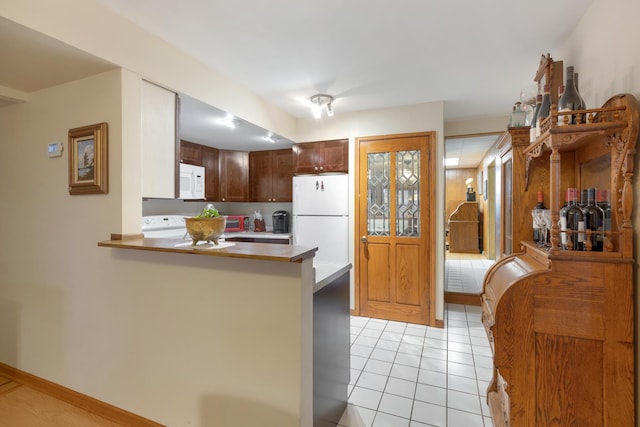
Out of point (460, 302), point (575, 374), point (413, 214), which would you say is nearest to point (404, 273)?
point (413, 214)

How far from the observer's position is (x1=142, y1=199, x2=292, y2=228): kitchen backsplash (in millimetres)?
4047

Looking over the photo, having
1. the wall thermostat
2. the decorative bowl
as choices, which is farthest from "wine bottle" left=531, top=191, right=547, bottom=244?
the wall thermostat

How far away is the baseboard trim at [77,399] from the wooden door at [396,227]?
2.47 metres

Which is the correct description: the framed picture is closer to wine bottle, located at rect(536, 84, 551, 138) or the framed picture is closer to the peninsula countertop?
the peninsula countertop

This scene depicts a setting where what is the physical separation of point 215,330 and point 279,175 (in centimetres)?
315

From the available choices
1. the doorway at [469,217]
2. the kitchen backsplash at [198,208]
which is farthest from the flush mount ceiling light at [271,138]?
the doorway at [469,217]

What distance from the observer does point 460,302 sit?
13.6 ft

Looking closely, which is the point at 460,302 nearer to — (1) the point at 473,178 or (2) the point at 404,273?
(2) the point at 404,273

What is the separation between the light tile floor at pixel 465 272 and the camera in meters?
4.37

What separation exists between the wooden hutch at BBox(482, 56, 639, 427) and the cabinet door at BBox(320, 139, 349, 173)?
238 cm

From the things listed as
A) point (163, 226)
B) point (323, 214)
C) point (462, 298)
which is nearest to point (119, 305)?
point (163, 226)

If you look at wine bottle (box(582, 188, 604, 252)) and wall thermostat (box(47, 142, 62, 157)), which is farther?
wall thermostat (box(47, 142, 62, 157))

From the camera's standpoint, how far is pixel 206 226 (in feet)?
5.47

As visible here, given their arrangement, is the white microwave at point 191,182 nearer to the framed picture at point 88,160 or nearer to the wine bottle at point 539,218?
the framed picture at point 88,160
